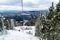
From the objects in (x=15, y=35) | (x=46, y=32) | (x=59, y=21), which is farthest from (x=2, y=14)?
(x=59, y=21)

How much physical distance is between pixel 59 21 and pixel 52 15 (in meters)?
0.11

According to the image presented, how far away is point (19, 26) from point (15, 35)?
171mm

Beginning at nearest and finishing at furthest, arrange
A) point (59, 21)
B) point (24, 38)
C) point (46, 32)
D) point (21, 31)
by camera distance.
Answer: point (59, 21) < point (46, 32) < point (24, 38) < point (21, 31)

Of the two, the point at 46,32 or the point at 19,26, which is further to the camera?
the point at 19,26

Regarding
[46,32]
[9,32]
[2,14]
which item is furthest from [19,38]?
[46,32]

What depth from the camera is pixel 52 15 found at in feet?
6.63

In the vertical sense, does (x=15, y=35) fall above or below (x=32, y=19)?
below

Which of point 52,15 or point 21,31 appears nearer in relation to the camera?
point 52,15

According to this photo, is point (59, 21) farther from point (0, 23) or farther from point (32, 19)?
point (0, 23)

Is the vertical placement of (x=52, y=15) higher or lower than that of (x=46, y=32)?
higher

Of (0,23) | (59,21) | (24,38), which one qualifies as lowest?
(24,38)

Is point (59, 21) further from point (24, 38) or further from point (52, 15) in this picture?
point (24, 38)

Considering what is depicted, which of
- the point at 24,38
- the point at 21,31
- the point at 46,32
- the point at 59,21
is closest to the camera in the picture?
the point at 59,21

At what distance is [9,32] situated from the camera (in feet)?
9.69
